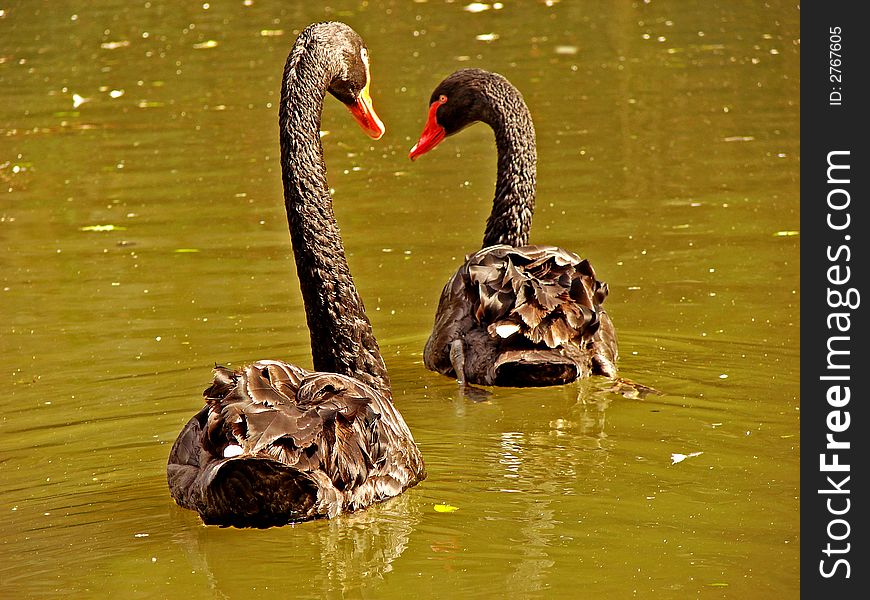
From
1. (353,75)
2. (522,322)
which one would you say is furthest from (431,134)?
(522,322)

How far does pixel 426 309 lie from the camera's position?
25.6 feet

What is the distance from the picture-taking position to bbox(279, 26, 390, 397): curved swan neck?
5.95 metres

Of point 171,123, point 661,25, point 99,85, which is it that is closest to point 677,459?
point 171,123

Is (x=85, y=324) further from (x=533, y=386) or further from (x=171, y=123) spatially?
(x=171, y=123)

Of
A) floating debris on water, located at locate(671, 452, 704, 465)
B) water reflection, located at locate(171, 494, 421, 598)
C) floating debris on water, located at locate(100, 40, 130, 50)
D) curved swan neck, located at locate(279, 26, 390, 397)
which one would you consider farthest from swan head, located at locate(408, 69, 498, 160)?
floating debris on water, located at locate(100, 40, 130, 50)

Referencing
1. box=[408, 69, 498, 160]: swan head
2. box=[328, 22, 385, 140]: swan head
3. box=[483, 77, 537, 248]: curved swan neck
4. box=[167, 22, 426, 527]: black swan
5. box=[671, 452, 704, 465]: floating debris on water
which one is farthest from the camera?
box=[408, 69, 498, 160]: swan head

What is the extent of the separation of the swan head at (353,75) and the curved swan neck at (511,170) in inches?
47.4

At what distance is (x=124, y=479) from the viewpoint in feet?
18.0

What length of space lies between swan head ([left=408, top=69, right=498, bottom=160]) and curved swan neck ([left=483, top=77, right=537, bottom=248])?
4cm

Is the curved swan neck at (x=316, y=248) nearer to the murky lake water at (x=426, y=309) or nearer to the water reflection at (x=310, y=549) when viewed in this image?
the murky lake water at (x=426, y=309)

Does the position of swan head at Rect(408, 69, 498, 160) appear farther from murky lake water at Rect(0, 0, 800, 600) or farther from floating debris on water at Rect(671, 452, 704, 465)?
floating debris on water at Rect(671, 452, 704, 465)

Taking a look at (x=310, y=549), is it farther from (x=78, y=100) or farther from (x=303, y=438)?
(x=78, y=100)

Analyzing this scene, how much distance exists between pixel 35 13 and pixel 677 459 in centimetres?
1772

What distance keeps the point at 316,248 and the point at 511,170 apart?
1976 millimetres
